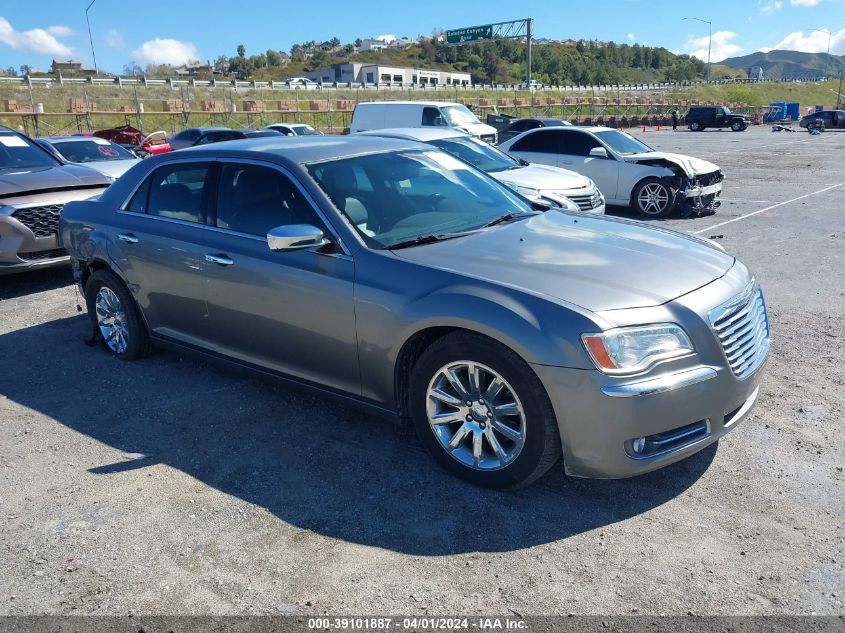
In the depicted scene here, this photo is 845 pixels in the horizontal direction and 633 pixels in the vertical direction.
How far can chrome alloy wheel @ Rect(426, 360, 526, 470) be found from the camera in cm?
342

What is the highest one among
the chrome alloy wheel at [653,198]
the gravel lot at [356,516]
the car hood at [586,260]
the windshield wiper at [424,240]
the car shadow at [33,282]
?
the windshield wiper at [424,240]

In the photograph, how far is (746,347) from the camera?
3.57m

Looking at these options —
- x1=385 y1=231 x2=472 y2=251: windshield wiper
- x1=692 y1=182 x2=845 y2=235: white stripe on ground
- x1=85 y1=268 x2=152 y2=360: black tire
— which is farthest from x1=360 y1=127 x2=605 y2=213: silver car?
x1=385 y1=231 x2=472 y2=251: windshield wiper

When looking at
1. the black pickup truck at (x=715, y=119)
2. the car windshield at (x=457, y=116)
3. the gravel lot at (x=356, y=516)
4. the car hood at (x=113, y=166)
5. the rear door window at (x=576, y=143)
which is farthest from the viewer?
the black pickup truck at (x=715, y=119)

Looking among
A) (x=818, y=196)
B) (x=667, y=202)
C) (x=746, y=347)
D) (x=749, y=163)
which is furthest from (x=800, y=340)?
(x=749, y=163)

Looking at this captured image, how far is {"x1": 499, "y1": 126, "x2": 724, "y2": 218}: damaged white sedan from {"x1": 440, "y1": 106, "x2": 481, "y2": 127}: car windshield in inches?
282

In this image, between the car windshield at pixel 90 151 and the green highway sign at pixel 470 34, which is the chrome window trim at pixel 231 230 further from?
the green highway sign at pixel 470 34

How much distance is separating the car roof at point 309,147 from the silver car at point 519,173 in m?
4.53

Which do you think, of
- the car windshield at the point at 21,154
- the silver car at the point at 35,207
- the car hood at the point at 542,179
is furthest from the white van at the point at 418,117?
the silver car at the point at 35,207

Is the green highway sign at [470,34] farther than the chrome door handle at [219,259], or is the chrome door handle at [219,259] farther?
the green highway sign at [470,34]

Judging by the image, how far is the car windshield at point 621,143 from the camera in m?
12.7

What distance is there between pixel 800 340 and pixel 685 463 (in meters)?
2.53

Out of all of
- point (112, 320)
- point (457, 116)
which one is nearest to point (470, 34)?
point (457, 116)

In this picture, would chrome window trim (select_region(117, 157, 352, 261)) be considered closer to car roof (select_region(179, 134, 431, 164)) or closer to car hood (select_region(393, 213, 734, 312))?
car roof (select_region(179, 134, 431, 164))
